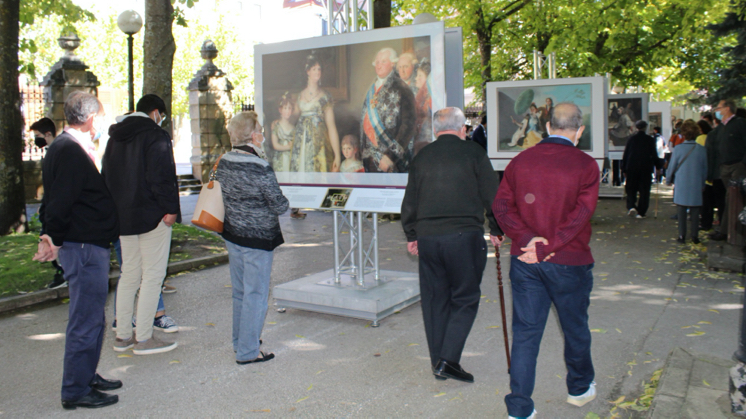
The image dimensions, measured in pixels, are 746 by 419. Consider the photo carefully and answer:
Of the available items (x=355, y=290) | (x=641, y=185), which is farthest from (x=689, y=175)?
(x=355, y=290)

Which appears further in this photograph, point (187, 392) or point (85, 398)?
point (187, 392)

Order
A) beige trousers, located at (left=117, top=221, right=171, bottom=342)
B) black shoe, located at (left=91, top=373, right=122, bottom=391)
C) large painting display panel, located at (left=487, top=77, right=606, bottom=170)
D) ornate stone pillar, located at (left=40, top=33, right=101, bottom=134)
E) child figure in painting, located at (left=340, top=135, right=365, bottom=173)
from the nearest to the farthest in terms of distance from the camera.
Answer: black shoe, located at (left=91, top=373, right=122, bottom=391)
beige trousers, located at (left=117, top=221, right=171, bottom=342)
child figure in painting, located at (left=340, top=135, right=365, bottom=173)
large painting display panel, located at (left=487, top=77, right=606, bottom=170)
ornate stone pillar, located at (left=40, top=33, right=101, bottom=134)

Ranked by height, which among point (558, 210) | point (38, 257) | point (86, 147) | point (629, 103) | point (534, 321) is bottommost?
point (534, 321)

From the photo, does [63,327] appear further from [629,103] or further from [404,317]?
[629,103]

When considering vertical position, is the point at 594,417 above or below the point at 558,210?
below

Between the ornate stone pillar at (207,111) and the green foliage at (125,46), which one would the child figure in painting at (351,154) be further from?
the green foliage at (125,46)

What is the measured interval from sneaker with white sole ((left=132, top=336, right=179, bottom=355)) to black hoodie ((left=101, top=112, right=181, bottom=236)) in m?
1.00

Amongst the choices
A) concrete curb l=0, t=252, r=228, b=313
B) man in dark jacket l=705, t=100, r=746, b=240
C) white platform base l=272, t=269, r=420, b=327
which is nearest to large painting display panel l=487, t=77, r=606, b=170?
man in dark jacket l=705, t=100, r=746, b=240

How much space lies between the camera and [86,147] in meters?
4.36

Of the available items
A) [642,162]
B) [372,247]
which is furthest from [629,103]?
[372,247]

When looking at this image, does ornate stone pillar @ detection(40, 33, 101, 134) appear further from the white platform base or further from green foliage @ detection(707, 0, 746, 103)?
green foliage @ detection(707, 0, 746, 103)

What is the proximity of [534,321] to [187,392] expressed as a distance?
2.52 metres

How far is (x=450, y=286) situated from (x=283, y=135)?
316 centimetres

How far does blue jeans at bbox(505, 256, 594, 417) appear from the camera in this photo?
372 centimetres
